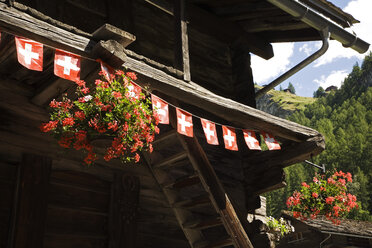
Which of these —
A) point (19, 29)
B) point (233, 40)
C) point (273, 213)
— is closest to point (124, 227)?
point (19, 29)

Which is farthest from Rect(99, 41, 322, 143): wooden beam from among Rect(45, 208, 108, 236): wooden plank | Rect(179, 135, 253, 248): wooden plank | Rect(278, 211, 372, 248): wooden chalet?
Rect(278, 211, 372, 248): wooden chalet

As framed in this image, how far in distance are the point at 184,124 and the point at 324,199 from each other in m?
3.32

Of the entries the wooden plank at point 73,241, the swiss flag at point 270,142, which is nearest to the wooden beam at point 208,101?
the swiss flag at point 270,142

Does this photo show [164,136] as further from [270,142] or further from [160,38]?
[160,38]

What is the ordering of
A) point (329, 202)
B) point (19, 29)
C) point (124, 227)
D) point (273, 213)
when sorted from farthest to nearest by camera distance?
point (273, 213)
point (329, 202)
point (124, 227)
point (19, 29)

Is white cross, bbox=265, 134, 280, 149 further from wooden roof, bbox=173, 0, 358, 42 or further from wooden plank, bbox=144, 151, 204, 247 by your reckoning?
wooden roof, bbox=173, 0, 358, 42

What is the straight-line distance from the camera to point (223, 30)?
8.66 meters

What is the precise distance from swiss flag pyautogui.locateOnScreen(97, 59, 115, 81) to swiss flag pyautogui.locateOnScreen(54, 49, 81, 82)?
0.25m

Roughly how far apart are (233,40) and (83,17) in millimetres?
3515

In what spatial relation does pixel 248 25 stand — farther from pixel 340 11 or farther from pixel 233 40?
pixel 340 11

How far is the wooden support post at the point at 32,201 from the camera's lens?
4957 millimetres

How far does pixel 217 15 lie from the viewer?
343 inches

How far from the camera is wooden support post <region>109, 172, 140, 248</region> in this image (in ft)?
19.3

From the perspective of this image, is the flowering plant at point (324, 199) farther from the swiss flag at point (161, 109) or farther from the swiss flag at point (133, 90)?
the swiss flag at point (133, 90)
